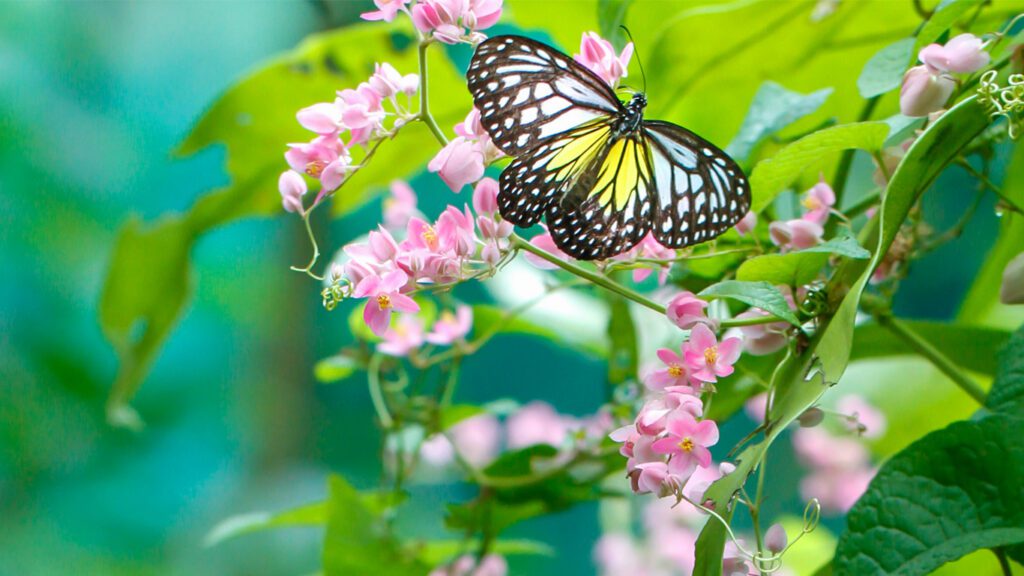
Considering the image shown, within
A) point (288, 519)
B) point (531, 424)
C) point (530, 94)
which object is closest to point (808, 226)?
point (530, 94)

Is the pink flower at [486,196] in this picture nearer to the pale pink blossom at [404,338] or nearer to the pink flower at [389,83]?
the pink flower at [389,83]

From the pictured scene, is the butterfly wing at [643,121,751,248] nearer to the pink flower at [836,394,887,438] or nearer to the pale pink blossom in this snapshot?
the pale pink blossom

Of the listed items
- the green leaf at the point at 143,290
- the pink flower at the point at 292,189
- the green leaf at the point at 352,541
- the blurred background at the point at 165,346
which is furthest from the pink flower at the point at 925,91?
the blurred background at the point at 165,346

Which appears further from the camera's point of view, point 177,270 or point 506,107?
point 177,270

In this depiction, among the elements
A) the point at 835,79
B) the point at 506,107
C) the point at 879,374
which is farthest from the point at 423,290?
the point at 879,374

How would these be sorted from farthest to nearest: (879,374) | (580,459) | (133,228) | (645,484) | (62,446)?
1. (62,446)
2. (879,374)
3. (133,228)
4. (580,459)
5. (645,484)

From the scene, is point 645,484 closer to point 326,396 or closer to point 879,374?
point 879,374
